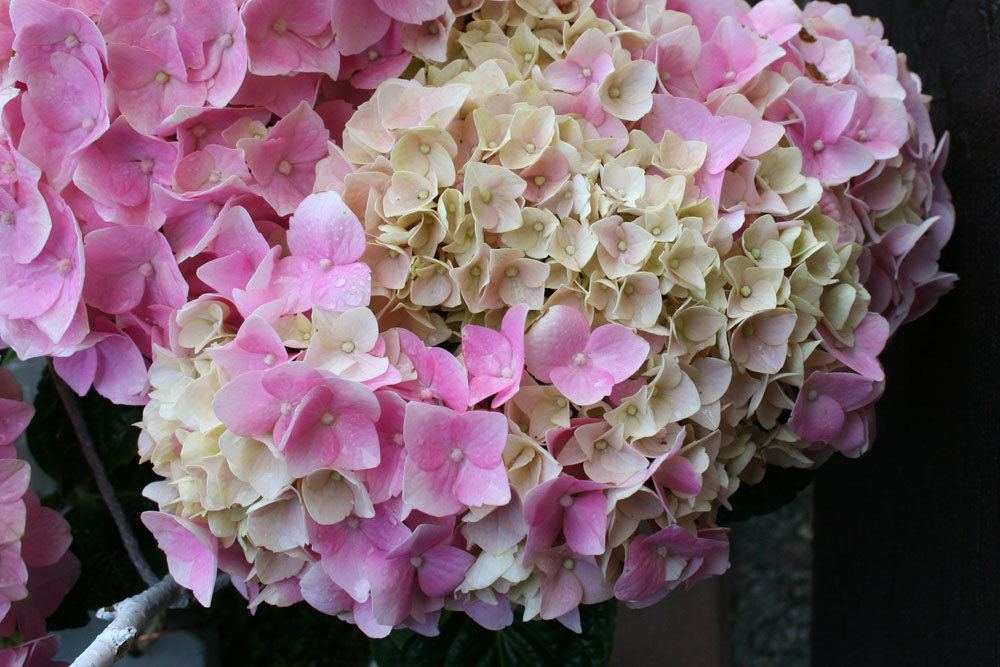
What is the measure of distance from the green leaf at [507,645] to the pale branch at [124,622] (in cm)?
17

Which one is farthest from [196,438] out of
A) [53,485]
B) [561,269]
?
[53,485]

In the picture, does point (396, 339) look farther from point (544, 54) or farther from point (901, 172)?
point (901, 172)

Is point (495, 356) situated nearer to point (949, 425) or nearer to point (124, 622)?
point (124, 622)

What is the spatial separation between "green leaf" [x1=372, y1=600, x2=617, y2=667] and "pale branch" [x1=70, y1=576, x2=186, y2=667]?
0.17 metres

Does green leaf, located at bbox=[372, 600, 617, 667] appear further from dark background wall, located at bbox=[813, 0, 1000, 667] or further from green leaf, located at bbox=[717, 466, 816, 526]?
dark background wall, located at bbox=[813, 0, 1000, 667]

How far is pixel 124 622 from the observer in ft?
1.85

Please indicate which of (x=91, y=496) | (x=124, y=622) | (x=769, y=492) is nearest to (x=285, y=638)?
(x=91, y=496)

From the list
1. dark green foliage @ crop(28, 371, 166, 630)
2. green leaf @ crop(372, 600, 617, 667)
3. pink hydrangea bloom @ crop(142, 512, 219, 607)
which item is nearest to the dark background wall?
green leaf @ crop(372, 600, 617, 667)

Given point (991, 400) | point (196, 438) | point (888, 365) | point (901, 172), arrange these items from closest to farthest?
point (196, 438) < point (901, 172) < point (991, 400) < point (888, 365)

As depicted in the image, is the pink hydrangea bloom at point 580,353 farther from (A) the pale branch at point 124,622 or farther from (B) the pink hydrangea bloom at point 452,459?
(A) the pale branch at point 124,622

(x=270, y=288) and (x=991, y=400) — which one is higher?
(x=270, y=288)

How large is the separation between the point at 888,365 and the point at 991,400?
8.7 inches

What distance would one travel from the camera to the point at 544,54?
547mm

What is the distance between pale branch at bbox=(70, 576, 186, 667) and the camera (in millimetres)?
528
